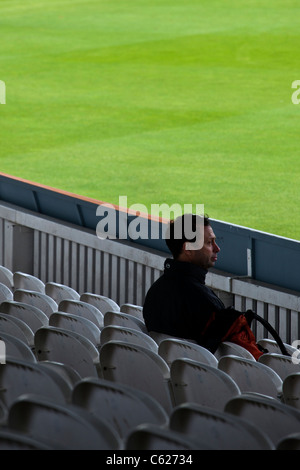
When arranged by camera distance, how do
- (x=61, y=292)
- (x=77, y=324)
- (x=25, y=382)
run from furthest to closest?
(x=61, y=292) < (x=77, y=324) < (x=25, y=382)

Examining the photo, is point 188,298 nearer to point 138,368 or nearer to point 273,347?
point 273,347

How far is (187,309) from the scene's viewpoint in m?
4.83

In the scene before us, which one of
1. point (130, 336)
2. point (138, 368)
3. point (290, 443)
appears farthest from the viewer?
point (130, 336)

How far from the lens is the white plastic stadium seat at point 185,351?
13.8ft

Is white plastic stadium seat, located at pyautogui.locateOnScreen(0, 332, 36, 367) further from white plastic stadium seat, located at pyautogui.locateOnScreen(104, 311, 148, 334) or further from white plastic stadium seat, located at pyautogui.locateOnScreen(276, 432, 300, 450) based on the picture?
white plastic stadium seat, located at pyautogui.locateOnScreen(276, 432, 300, 450)

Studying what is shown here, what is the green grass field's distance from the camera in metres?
13.8

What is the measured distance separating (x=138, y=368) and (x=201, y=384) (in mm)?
319

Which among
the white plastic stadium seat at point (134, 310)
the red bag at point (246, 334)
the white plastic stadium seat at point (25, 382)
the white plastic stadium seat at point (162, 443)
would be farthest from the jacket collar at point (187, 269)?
the white plastic stadium seat at point (162, 443)

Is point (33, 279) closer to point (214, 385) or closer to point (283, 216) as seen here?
point (214, 385)

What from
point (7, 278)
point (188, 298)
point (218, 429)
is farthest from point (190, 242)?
point (218, 429)

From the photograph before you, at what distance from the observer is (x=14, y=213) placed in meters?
8.14

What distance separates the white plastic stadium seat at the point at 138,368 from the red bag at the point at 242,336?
0.96 metres

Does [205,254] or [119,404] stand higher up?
[205,254]

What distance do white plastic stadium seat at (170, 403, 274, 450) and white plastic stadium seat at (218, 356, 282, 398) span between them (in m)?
1.07
